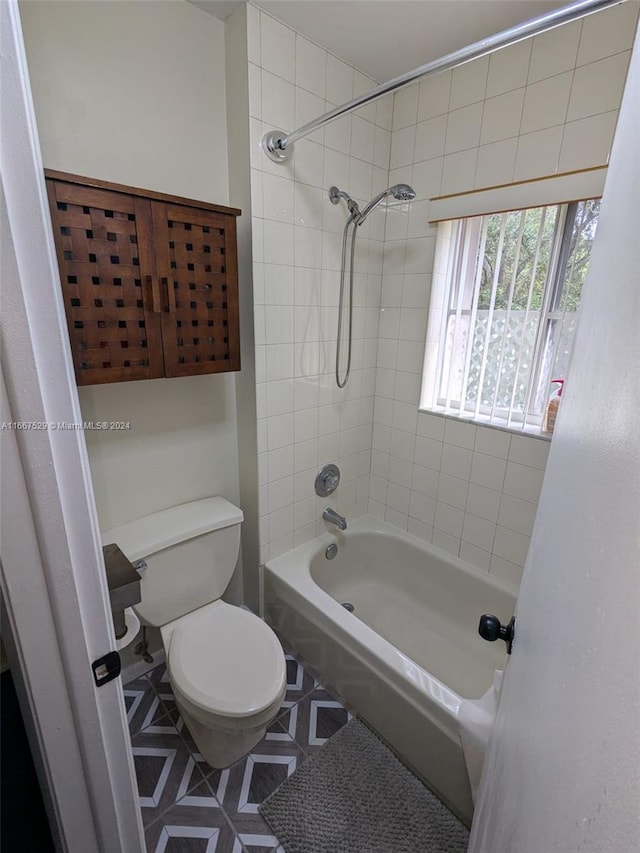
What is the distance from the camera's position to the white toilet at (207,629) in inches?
47.2

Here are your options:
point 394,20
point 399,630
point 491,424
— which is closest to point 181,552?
point 399,630

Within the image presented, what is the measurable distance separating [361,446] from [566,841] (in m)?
1.85

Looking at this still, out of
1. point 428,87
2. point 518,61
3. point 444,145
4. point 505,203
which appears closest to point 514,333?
point 505,203

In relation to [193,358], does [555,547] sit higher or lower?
lower

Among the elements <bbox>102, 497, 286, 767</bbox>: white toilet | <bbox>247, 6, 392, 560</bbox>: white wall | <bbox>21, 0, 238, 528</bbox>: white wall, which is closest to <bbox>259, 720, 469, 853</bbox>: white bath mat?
<bbox>102, 497, 286, 767</bbox>: white toilet

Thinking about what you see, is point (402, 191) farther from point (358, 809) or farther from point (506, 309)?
point (358, 809)

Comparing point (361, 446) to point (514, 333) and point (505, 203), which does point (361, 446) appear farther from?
point (505, 203)

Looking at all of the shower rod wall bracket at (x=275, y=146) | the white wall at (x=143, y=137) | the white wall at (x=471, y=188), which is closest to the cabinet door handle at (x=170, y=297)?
the white wall at (x=143, y=137)

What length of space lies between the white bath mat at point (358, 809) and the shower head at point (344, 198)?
2103 millimetres

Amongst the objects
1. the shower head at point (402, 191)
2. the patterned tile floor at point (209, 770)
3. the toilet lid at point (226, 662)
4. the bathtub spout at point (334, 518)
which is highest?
the shower head at point (402, 191)

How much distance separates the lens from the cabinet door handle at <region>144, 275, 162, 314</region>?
1.22 metres

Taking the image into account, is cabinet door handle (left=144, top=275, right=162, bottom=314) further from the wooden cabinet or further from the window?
the window

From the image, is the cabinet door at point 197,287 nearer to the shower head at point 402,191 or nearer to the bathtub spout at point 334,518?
the shower head at point 402,191

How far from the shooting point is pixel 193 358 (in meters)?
1.38
